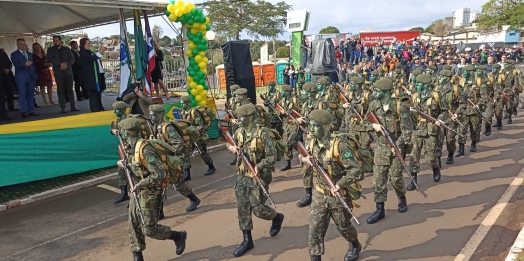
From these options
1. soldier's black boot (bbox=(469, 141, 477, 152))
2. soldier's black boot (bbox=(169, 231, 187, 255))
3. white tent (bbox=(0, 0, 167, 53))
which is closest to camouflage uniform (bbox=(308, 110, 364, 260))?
soldier's black boot (bbox=(169, 231, 187, 255))

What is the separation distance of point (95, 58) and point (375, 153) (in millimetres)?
7743

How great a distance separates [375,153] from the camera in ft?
21.0

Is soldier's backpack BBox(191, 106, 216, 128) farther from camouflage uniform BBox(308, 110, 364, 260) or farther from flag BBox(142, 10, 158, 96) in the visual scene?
camouflage uniform BBox(308, 110, 364, 260)

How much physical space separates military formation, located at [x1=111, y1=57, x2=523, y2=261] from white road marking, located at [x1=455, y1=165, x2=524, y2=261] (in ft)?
3.83

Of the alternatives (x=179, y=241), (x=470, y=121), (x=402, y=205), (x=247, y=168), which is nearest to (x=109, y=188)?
(x=179, y=241)

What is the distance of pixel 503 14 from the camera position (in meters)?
46.8

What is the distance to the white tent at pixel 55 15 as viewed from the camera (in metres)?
9.77

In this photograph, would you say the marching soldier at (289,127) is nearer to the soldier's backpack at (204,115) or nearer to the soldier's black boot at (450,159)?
the soldier's backpack at (204,115)

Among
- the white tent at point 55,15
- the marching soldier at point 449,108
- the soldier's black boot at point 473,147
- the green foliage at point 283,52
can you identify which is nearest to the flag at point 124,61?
the white tent at point 55,15

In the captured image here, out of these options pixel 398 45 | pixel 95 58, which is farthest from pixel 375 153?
pixel 398 45

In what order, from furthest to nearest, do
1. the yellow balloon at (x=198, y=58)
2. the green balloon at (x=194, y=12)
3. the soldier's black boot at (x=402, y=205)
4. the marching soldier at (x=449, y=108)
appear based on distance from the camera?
the yellow balloon at (x=198, y=58) < the green balloon at (x=194, y=12) < the marching soldier at (x=449, y=108) < the soldier's black boot at (x=402, y=205)

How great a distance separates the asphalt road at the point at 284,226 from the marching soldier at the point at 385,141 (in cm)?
29

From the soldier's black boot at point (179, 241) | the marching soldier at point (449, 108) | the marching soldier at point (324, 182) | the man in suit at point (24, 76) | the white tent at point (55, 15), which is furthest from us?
the man in suit at point (24, 76)

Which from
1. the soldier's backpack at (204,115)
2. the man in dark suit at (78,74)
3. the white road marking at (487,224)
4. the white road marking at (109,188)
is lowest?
the white road marking at (109,188)
